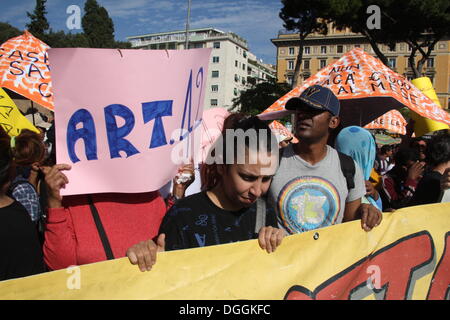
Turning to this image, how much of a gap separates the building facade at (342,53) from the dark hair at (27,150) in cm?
5196

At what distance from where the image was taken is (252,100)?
62.5ft

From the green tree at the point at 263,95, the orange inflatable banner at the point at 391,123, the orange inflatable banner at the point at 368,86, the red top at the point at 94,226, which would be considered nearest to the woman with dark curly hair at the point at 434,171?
the orange inflatable banner at the point at 368,86

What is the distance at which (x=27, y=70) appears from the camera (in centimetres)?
376

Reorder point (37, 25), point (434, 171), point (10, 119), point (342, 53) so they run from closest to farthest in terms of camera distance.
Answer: point (434, 171) < point (10, 119) < point (37, 25) < point (342, 53)

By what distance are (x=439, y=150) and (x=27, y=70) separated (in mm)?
3761

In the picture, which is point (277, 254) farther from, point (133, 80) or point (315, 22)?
point (315, 22)

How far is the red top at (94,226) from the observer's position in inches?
57.2

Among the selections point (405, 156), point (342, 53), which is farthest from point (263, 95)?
point (342, 53)

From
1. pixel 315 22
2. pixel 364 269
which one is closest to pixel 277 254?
pixel 364 269

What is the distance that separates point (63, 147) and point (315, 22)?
20500 millimetres

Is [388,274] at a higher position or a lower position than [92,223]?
lower

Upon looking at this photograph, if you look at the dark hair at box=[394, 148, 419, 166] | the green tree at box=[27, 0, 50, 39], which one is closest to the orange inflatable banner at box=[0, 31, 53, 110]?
the dark hair at box=[394, 148, 419, 166]

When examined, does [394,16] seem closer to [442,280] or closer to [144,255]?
[442,280]

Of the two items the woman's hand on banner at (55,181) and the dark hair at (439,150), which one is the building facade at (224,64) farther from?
the woman's hand on banner at (55,181)
